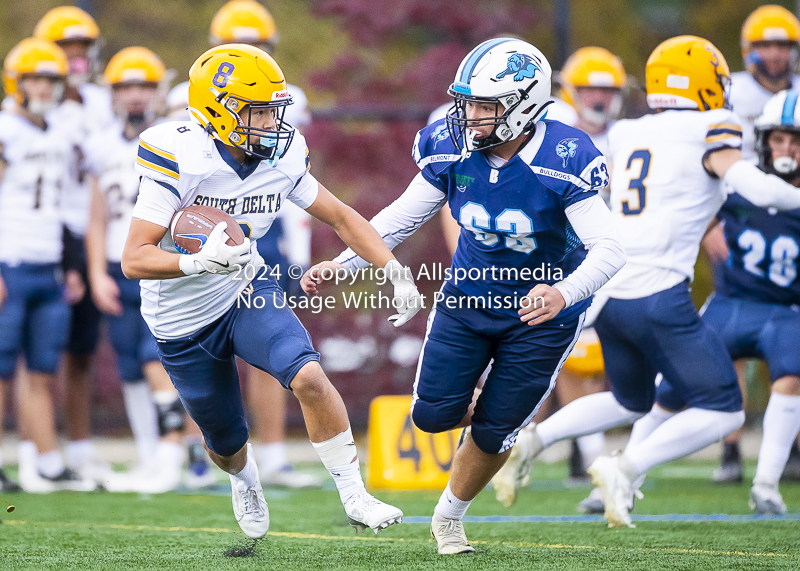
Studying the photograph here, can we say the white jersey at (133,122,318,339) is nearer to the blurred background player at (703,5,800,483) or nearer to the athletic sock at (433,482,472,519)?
the athletic sock at (433,482,472,519)

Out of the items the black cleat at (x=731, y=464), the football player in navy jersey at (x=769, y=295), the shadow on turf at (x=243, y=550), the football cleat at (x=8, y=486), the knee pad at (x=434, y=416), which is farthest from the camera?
the black cleat at (x=731, y=464)

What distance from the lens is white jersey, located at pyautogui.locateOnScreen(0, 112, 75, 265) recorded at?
17.6 feet

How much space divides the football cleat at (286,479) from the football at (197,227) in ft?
7.88

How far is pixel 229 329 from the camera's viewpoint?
136 inches

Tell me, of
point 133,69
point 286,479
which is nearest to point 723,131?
point 286,479

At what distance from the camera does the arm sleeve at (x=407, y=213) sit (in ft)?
11.8

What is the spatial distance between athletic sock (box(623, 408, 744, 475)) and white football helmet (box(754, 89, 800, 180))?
120 cm

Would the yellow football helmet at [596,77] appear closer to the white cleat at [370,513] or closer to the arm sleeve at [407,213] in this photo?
the arm sleeve at [407,213]

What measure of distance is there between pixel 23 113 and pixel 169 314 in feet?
8.22

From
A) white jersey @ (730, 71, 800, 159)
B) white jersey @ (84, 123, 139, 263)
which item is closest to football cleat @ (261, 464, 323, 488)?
white jersey @ (84, 123, 139, 263)

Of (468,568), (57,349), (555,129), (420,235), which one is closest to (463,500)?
(468,568)

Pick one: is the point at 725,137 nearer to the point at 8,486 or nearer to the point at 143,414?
the point at 143,414

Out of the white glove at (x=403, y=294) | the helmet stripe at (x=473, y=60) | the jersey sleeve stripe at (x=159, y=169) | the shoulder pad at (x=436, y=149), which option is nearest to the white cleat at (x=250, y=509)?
the white glove at (x=403, y=294)

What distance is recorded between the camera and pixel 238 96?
10.9 ft
